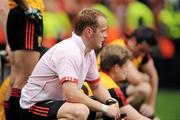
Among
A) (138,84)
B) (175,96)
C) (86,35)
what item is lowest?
(175,96)

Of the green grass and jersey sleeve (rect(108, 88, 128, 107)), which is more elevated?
jersey sleeve (rect(108, 88, 128, 107))

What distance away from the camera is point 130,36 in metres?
10.5

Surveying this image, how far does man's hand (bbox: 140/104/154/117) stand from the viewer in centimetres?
1018

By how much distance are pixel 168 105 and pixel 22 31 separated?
585cm

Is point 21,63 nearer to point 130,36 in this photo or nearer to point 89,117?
point 89,117

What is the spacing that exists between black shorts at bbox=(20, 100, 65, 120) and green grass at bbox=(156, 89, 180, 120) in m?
4.48

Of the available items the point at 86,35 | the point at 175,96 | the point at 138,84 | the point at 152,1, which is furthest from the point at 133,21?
the point at 86,35

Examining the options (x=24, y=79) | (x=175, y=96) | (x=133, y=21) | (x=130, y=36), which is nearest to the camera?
(x=24, y=79)

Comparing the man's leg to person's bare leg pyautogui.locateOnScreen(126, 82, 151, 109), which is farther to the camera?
person's bare leg pyautogui.locateOnScreen(126, 82, 151, 109)

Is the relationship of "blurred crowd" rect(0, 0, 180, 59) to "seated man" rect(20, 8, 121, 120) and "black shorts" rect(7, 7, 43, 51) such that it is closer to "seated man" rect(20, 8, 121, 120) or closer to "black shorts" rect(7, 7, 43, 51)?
"black shorts" rect(7, 7, 43, 51)

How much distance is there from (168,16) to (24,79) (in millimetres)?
9275

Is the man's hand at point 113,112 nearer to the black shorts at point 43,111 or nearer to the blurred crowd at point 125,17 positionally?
the black shorts at point 43,111

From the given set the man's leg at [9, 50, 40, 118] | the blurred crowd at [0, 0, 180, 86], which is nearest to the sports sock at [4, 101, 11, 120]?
the man's leg at [9, 50, 40, 118]

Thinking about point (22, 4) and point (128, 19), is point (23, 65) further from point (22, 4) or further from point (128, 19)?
point (128, 19)
